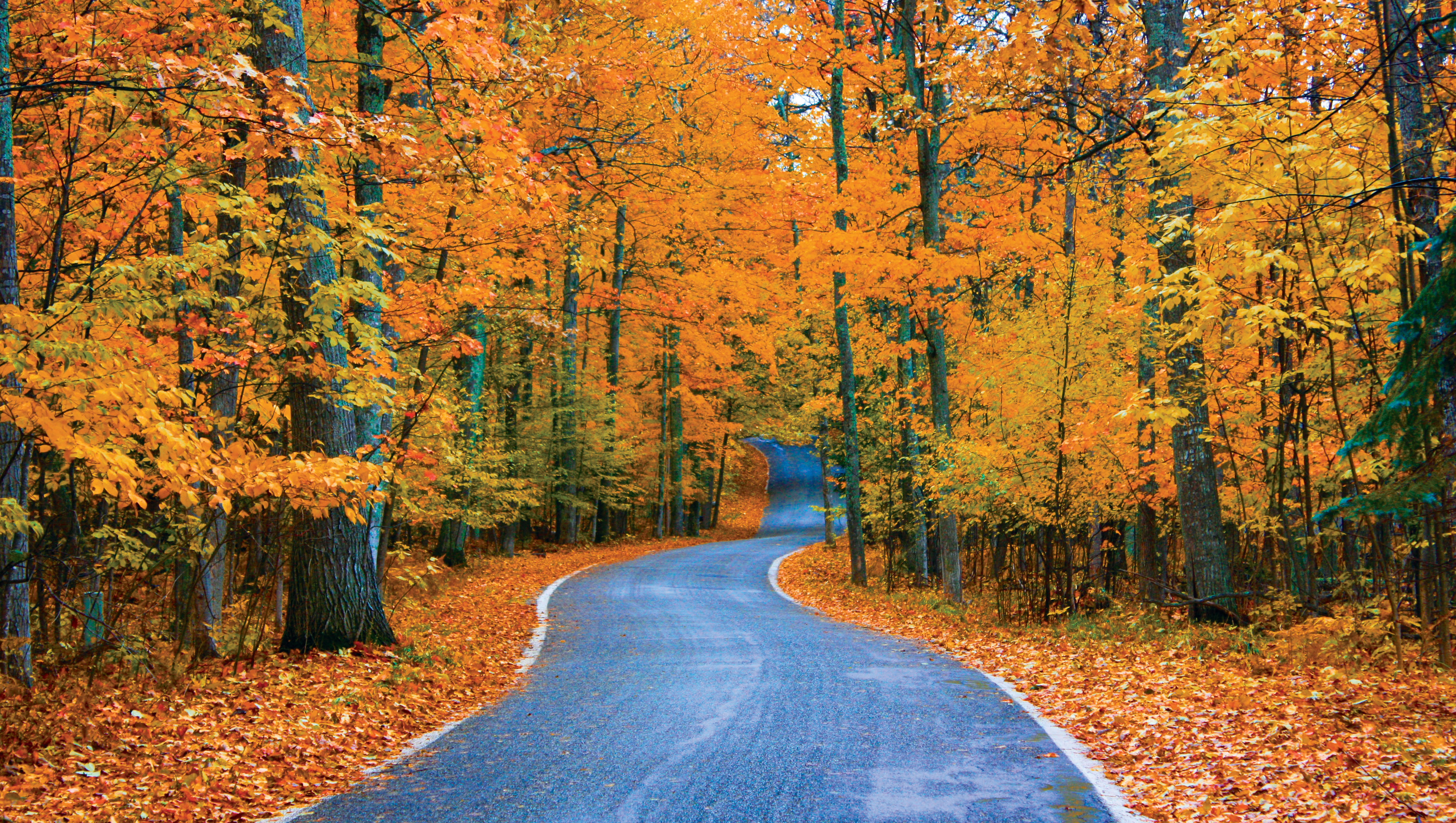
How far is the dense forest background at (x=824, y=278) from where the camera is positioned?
606cm

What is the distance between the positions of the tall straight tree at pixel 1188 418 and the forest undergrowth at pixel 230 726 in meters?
7.85

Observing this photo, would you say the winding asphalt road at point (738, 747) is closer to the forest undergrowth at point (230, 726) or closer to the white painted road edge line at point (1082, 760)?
the white painted road edge line at point (1082, 760)

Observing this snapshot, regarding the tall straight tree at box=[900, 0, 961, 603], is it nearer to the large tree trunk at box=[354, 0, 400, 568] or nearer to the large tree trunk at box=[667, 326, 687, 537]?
the large tree trunk at box=[354, 0, 400, 568]

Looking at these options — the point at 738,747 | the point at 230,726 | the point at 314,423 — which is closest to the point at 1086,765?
the point at 738,747

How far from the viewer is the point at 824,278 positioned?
16656 millimetres

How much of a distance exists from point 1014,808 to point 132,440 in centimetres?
553

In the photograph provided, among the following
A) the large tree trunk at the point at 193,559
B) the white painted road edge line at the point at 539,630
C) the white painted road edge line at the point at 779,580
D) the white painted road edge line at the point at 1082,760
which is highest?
the large tree trunk at the point at 193,559

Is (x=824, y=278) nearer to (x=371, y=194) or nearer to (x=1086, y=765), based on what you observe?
(x=371, y=194)

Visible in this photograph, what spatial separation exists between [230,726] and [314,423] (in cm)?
343

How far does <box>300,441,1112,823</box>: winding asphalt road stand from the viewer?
15.1 feet

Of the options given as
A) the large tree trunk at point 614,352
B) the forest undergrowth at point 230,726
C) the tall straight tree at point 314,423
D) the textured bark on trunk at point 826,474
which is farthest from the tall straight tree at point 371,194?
the textured bark on trunk at point 826,474

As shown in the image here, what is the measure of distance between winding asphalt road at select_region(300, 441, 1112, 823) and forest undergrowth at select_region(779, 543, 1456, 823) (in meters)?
0.52

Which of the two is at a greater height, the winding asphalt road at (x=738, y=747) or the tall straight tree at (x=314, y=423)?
the tall straight tree at (x=314, y=423)

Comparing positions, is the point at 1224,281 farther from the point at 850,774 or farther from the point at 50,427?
the point at 50,427
